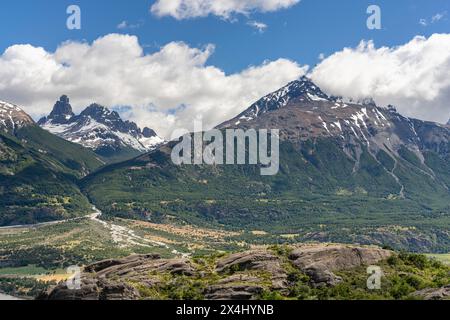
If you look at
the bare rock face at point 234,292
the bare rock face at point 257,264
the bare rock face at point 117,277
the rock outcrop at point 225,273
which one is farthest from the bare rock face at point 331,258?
the bare rock face at point 117,277

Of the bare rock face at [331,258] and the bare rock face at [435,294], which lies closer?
the bare rock face at [435,294]

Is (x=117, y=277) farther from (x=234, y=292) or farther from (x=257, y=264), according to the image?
(x=234, y=292)

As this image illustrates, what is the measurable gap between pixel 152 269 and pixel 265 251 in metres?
26.3

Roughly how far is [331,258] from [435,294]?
29.5 metres

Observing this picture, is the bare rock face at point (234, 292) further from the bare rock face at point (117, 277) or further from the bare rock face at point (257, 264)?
the bare rock face at point (117, 277)

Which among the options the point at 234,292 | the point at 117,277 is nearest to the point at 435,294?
the point at 234,292

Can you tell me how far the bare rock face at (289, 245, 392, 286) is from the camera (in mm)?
126688

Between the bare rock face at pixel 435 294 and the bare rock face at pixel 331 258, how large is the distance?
1777cm

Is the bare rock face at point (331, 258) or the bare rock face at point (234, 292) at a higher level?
the bare rock face at point (331, 258)

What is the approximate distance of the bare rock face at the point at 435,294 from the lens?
4094 inches
